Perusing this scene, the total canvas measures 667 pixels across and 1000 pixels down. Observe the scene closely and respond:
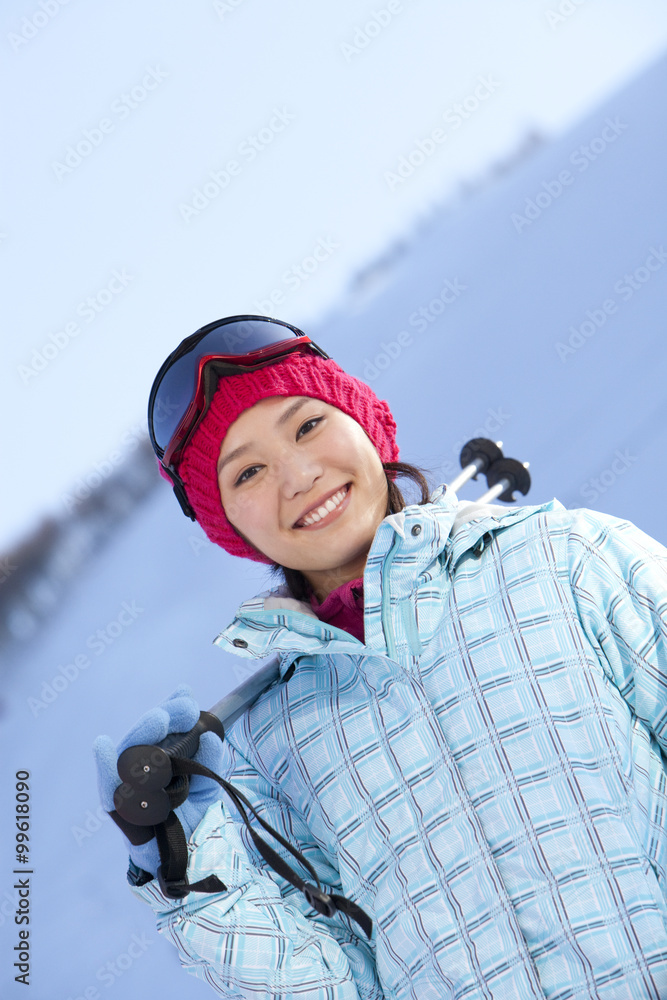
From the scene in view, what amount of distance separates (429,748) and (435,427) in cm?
179

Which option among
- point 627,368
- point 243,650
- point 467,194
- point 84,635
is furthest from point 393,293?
point 243,650

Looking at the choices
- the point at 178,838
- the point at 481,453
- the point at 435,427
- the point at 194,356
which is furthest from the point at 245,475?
Answer: the point at 435,427

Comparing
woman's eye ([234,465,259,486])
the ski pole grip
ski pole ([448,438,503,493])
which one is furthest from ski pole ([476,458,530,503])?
the ski pole grip

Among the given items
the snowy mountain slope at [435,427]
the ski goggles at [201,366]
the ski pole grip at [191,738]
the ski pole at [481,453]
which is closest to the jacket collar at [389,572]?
the ski pole grip at [191,738]

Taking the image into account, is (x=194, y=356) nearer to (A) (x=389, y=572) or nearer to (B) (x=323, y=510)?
(B) (x=323, y=510)

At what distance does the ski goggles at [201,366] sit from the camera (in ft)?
4.37

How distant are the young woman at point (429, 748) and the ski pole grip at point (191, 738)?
21 mm

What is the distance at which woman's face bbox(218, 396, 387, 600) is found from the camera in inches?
48.7

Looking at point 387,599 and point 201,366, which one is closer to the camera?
point 387,599

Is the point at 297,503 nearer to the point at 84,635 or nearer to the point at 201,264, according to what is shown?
the point at 84,635

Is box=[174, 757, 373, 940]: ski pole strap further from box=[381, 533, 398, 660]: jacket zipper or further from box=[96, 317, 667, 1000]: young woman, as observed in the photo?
box=[381, 533, 398, 660]: jacket zipper

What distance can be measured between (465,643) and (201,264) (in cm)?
170

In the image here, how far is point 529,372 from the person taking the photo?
9.57 feet

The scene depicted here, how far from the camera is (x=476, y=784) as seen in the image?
1083 mm
